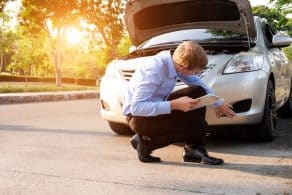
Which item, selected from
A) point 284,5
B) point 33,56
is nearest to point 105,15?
point 284,5

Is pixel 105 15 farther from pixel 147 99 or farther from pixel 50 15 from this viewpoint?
pixel 147 99

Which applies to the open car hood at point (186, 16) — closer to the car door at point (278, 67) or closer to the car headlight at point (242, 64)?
the car door at point (278, 67)

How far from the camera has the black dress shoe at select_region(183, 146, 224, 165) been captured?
14.6 feet

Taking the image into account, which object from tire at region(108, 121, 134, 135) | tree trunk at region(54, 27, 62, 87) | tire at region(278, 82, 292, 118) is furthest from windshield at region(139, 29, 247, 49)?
tree trunk at region(54, 27, 62, 87)

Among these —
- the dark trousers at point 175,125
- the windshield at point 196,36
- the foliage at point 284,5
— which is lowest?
the dark trousers at point 175,125

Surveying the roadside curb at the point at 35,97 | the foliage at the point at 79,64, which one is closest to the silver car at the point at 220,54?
the roadside curb at the point at 35,97

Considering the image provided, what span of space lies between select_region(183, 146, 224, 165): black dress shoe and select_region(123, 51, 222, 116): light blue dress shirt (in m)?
0.54

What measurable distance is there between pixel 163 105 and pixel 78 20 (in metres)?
22.5

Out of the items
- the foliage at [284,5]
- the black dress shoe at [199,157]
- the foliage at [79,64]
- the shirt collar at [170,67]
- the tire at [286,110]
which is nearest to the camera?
the shirt collar at [170,67]

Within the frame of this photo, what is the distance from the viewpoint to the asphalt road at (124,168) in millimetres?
3590

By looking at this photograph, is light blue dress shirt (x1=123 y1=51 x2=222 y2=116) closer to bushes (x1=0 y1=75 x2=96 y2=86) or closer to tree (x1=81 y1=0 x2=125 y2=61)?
tree (x1=81 y1=0 x2=125 y2=61)

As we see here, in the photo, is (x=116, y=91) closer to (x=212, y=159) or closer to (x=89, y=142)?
(x=89, y=142)

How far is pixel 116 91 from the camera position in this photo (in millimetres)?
5688

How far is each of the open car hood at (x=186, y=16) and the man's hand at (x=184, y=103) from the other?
2.36 meters
